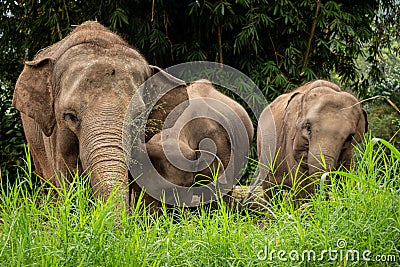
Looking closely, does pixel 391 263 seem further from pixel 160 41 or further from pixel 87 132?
pixel 160 41

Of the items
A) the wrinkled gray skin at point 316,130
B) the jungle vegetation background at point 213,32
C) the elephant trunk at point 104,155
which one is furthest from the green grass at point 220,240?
the jungle vegetation background at point 213,32

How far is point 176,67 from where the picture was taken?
1112 cm

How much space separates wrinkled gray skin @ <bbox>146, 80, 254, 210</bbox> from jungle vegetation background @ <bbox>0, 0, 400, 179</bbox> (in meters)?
1.75

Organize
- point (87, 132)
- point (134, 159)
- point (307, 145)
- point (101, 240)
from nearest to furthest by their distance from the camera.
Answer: point (101, 240) → point (87, 132) → point (134, 159) → point (307, 145)

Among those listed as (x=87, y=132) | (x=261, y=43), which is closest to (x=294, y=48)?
(x=261, y=43)

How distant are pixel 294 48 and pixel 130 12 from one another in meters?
2.23

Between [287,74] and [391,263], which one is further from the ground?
[391,263]

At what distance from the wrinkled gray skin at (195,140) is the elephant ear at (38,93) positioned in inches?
34.2

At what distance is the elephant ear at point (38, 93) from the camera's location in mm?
6313

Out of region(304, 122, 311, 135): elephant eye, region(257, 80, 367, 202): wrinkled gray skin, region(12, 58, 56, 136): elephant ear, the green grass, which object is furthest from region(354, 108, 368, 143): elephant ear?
the green grass

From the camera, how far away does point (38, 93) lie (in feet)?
20.8

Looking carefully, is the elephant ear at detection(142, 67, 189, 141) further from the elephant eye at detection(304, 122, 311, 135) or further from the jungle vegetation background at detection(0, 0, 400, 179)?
the jungle vegetation background at detection(0, 0, 400, 179)

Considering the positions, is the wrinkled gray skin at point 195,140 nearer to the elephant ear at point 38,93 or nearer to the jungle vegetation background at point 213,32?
the elephant ear at point 38,93

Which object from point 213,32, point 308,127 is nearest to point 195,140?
point 308,127
